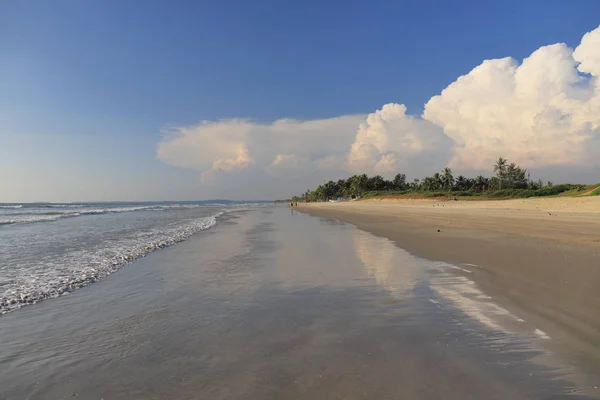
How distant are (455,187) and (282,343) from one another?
4448 inches

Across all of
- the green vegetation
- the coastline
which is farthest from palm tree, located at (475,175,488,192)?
the coastline

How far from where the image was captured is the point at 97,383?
13.4 ft

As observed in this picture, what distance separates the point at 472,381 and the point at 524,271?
6.87 metres

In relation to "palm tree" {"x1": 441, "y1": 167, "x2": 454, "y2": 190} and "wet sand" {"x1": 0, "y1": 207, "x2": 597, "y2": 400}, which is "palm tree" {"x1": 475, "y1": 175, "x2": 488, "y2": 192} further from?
"wet sand" {"x1": 0, "y1": 207, "x2": 597, "y2": 400}

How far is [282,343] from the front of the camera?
5.08 meters

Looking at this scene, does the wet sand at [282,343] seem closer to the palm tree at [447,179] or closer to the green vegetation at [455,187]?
the green vegetation at [455,187]

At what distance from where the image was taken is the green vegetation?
6206 cm

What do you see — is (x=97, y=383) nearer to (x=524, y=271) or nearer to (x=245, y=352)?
(x=245, y=352)

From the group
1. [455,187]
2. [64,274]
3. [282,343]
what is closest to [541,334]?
[282,343]

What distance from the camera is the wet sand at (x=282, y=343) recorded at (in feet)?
12.6

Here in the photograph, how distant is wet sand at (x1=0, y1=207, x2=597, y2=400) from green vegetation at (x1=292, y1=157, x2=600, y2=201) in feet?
151

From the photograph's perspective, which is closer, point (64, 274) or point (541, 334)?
point (541, 334)

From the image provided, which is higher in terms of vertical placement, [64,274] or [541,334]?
[64,274]

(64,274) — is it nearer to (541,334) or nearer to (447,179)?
(541,334)
